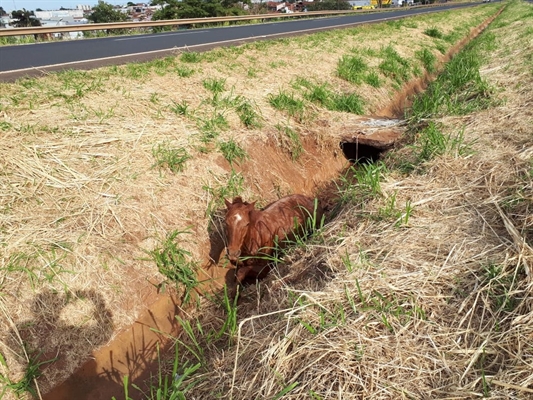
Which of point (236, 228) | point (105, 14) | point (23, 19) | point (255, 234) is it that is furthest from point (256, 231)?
point (105, 14)

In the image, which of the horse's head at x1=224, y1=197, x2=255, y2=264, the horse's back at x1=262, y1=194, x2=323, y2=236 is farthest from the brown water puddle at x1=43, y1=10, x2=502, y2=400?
the horse's back at x1=262, y1=194, x2=323, y2=236

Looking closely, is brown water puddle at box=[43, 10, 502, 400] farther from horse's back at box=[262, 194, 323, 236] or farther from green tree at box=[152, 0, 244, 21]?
green tree at box=[152, 0, 244, 21]

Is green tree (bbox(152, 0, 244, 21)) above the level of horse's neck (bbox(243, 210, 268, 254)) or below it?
above

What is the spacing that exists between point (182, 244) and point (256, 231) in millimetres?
977

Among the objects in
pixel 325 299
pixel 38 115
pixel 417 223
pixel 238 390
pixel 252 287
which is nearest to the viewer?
pixel 238 390

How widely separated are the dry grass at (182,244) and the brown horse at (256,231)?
0.68 meters

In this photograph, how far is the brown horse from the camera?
3.72 metres

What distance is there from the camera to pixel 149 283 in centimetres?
392

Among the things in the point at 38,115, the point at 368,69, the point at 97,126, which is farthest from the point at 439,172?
the point at 368,69

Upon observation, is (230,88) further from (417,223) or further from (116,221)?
(417,223)

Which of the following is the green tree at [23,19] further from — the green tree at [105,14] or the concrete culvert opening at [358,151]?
the concrete culvert opening at [358,151]

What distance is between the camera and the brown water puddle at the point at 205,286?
10.5 ft

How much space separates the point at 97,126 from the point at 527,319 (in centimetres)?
513

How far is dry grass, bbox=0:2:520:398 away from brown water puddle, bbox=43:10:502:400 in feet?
0.29
